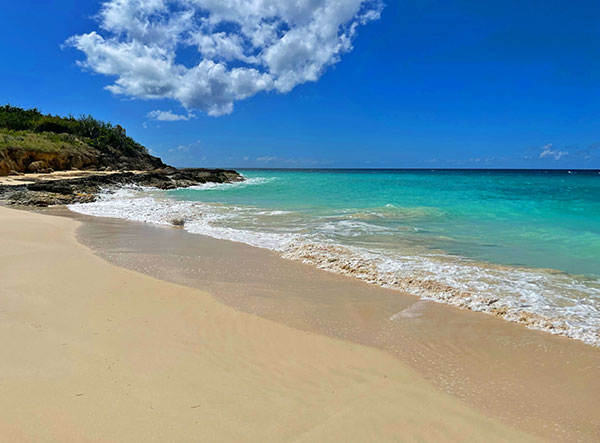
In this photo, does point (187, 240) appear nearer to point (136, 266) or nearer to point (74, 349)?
point (136, 266)

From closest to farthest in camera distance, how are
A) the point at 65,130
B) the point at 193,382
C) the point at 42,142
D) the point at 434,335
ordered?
the point at 193,382
the point at 434,335
the point at 42,142
the point at 65,130

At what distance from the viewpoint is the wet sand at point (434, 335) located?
9.48 ft

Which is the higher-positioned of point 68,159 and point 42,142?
point 42,142

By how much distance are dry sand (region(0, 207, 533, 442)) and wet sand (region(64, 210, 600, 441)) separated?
0.26 m

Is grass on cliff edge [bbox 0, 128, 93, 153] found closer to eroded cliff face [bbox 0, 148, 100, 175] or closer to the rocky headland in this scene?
the rocky headland

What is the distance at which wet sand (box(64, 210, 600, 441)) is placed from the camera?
9.48ft

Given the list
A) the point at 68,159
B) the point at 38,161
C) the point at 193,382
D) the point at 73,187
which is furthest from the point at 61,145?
the point at 193,382

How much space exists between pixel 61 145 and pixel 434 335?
39.8 m

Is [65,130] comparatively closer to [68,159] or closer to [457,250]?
[68,159]

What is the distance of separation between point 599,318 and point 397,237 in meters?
5.30

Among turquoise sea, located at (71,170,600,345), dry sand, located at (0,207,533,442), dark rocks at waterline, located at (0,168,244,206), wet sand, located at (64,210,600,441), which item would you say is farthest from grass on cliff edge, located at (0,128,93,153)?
dry sand, located at (0,207,533,442)

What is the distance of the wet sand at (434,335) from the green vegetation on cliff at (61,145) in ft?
94.0

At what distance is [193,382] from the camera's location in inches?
117

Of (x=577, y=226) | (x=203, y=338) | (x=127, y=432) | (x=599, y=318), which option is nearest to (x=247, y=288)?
(x=203, y=338)
